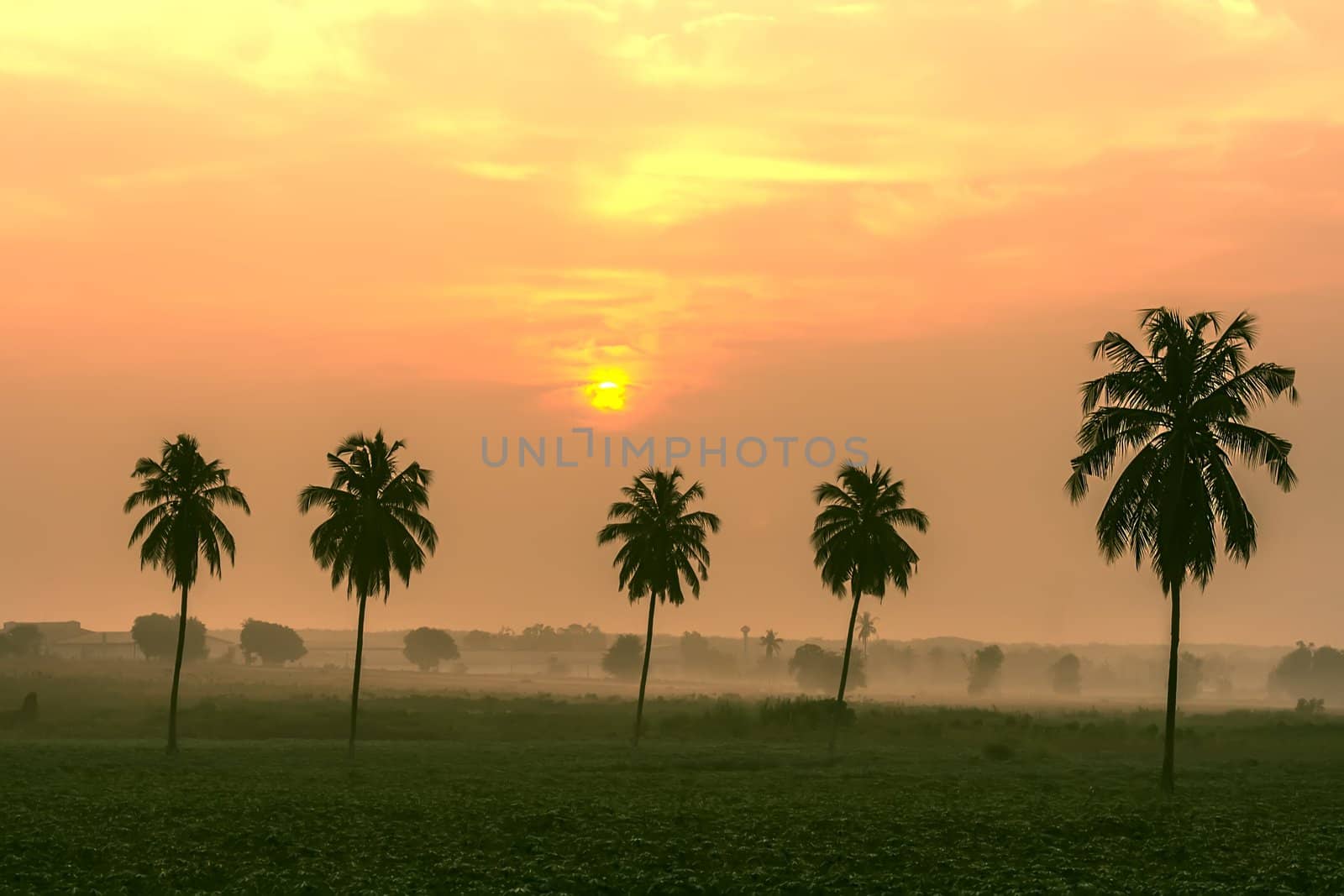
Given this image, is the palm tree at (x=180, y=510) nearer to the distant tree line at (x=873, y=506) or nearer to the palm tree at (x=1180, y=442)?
the distant tree line at (x=873, y=506)

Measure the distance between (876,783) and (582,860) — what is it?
19353mm

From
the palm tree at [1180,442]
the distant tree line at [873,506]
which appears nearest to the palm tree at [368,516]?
the distant tree line at [873,506]

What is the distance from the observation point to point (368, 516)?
7062 centimetres

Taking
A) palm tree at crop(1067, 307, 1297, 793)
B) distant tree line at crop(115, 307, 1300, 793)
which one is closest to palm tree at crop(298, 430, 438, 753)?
distant tree line at crop(115, 307, 1300, 793)

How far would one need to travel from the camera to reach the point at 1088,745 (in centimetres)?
8294

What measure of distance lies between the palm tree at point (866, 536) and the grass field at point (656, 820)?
9.99m

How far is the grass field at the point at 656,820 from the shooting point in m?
39.4

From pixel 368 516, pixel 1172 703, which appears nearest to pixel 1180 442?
pixel 1172 703

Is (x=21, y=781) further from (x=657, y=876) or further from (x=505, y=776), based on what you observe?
(x=657, y=876)

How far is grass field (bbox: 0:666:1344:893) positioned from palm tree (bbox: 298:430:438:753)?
31.3 feet

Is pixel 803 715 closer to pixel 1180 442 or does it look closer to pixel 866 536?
pixel 866 536

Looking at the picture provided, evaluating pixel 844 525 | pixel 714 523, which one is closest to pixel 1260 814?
pixel 844 525

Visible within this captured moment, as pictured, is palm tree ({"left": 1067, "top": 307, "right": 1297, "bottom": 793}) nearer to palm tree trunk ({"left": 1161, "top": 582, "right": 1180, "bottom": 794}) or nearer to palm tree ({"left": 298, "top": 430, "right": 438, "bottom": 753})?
palm tree trunk ({"left": 1161, "top": 582, "right": 1180, "bottom": 794})

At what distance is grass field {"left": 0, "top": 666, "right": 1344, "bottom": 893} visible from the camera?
129ft
